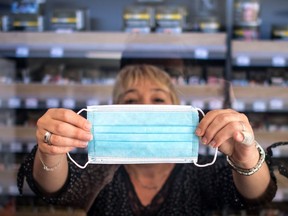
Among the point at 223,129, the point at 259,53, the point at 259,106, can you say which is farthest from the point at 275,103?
the point at 223,129

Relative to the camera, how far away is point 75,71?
218 centimetres

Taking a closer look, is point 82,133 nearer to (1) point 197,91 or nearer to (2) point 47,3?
(1) point 197,91

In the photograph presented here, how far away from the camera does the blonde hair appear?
120cm

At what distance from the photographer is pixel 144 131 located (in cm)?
84

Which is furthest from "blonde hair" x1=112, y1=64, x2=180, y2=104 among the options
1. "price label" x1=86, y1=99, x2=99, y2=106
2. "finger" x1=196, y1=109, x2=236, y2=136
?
"price label" x1=86, y1=99, x2=99, y2=106

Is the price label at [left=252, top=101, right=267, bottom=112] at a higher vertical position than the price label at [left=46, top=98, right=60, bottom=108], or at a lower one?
lower

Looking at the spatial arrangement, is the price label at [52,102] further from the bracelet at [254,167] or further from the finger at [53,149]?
the bracelet at [254,167]

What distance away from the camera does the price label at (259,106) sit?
1808mm

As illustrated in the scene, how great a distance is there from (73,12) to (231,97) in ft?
3.49

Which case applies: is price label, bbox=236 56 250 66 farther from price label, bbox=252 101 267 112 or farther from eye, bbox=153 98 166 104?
eye, bbox=153 98 166 104

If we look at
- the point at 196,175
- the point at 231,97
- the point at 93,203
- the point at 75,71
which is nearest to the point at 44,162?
the point at 93,203

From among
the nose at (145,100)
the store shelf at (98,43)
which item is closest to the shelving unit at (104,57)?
the store shelf at (98,43)

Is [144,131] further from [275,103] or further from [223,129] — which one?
[275,103]

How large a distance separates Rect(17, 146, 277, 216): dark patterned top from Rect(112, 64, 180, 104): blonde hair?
20 cm
